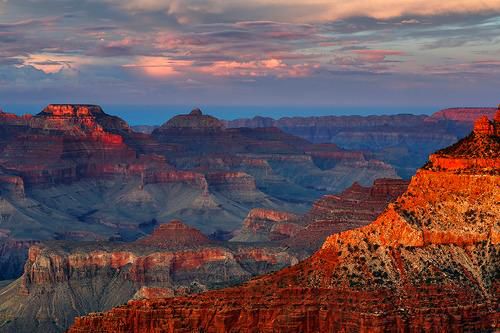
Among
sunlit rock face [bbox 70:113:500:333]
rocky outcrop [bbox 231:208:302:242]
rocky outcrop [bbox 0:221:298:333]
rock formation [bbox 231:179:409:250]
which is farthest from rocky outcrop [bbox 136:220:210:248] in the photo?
sunlit rock face [bbox 70:113:500:333]

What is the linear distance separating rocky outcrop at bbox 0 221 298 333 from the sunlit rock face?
69.8 meters

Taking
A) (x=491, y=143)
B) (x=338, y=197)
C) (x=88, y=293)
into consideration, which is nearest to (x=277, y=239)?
(x=338, y=197)

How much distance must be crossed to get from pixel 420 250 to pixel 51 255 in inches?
3587

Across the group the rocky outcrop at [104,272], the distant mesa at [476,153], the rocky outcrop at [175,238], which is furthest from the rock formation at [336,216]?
the distant mesa at [476,153]

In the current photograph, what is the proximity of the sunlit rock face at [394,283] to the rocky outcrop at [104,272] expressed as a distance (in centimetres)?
6982

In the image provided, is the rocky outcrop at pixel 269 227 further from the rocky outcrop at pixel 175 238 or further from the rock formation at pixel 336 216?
the rocky outcrop at pixel 175 238

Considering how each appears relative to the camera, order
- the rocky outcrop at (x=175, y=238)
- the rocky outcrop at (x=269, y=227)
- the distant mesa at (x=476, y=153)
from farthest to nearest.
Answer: the rocky outcrop at (x=269, y=227) → the rocky outcrop at (x=175, y=238) → the distant mesa at (x=476, y=153)

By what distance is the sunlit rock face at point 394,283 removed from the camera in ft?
203

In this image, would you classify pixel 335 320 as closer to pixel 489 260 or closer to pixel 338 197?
pixel 489 260

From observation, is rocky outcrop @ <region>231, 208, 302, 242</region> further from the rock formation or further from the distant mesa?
the distant mesa

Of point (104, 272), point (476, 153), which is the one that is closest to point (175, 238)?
point (104, 272)

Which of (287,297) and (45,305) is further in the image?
(45,305)

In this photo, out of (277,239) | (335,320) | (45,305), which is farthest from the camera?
(277,239)

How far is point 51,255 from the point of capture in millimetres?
149750
